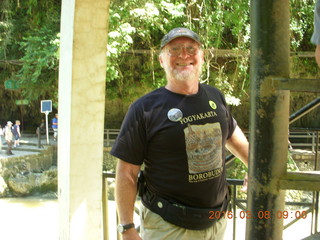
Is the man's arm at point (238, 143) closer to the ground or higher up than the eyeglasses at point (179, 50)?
closer to the ground

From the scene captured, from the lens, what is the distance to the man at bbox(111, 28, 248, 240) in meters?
1.59

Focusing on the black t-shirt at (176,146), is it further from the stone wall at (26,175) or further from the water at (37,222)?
the stone wall at (26,175)

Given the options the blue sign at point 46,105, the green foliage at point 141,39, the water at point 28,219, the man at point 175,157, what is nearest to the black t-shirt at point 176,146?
the man at point 175,157

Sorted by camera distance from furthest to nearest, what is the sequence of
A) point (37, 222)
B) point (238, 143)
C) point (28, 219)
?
1. point (28, 219)
2. point (37, 222)
3. point (238, 143)

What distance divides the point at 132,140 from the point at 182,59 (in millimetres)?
442

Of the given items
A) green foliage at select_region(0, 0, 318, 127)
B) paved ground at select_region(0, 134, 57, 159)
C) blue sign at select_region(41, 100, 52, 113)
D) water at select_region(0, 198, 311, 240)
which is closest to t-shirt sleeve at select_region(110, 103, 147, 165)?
water at select_region(0, 198, 311, 240)

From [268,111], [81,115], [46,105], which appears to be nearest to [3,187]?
[46,105]

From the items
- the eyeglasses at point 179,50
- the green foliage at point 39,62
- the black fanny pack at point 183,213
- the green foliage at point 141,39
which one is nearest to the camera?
the black fanny pack at point 183,213

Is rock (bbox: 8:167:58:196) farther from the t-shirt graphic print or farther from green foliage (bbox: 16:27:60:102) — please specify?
the t-shirt graphic print

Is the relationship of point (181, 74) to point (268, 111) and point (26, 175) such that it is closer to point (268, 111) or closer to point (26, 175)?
point (268, 111)

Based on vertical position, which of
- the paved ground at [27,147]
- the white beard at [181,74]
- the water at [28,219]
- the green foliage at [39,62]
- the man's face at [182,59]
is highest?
the green foliage at [39,62]

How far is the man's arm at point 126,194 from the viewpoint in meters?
1.62

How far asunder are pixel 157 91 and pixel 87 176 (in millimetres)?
972

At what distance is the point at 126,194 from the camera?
5.36ft
